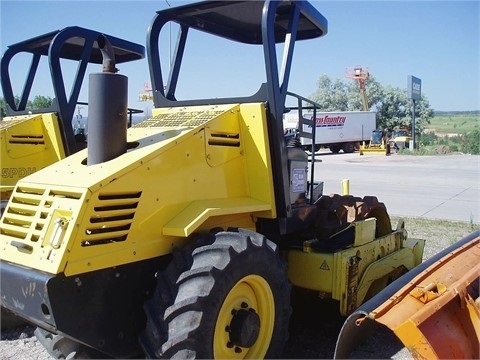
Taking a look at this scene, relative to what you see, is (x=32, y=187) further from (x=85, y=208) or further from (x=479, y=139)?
(x=479, y=139)

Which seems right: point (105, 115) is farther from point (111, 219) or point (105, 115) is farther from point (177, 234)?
point (177, 234)

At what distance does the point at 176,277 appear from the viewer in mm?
3098

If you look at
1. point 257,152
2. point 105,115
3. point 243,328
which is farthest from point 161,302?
point 257,152

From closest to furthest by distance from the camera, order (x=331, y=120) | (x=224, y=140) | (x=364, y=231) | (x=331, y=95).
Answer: (x=224, y=140)
(x=364, y=231)
(x=331, y=120)
(x=331, y=95)

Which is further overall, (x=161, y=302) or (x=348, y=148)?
(x=348, y=148)

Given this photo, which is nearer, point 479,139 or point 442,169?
point 442,169

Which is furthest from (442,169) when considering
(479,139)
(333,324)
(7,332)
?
(7,332)

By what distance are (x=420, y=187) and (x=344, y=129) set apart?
20157 mm

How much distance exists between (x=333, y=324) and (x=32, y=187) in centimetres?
306

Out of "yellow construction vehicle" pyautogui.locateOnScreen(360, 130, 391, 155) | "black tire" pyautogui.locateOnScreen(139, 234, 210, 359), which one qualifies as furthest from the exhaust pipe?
"yellow construction vehicle" pyautogui.locateOnScreen(360, 130, 391, 155)

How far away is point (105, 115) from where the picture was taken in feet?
11.3

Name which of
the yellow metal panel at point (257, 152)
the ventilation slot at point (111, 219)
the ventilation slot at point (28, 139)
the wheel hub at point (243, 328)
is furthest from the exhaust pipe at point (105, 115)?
the ventilation slot at point (28, 139)

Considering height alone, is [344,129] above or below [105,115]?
above

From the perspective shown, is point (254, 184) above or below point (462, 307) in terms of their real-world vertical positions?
above
